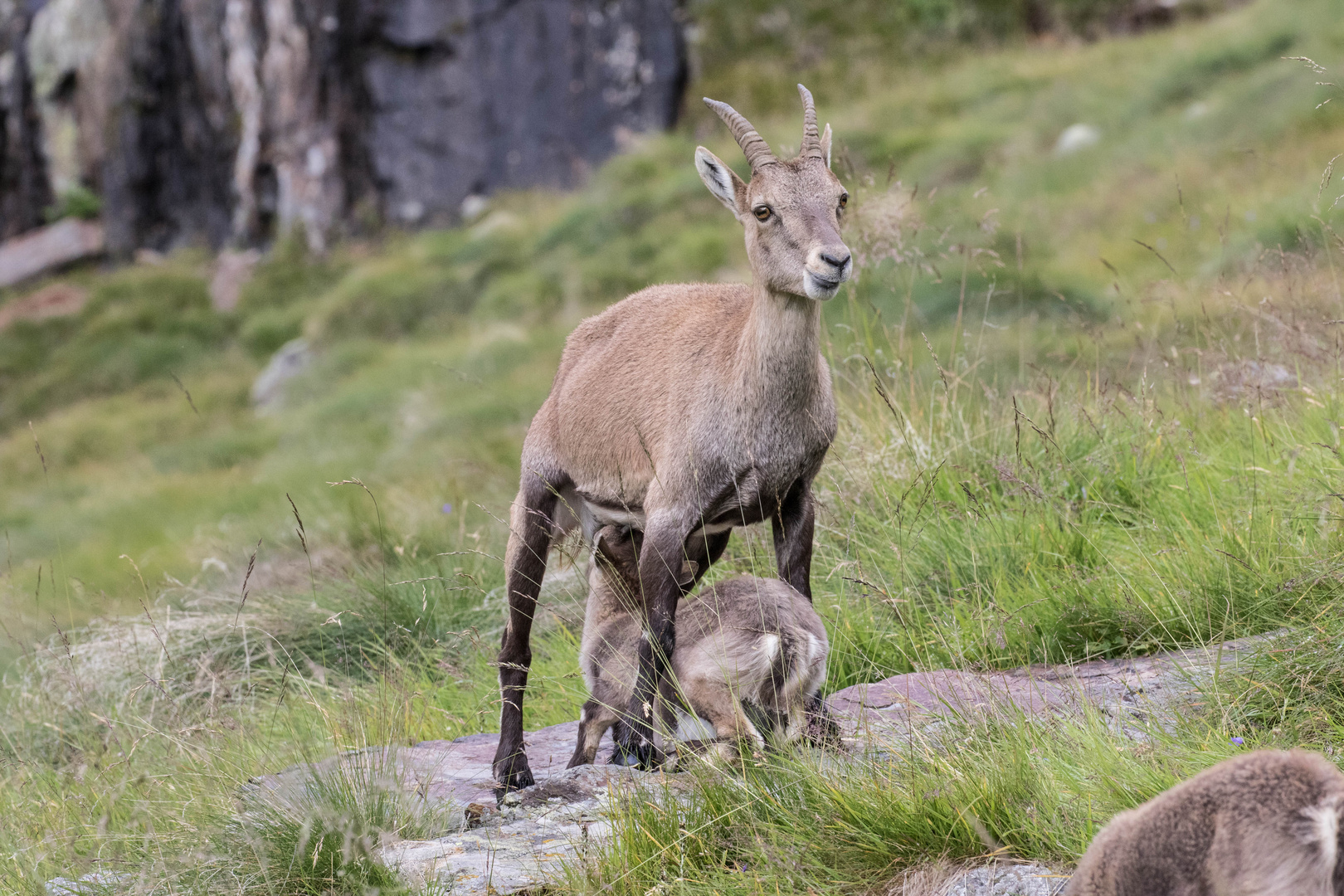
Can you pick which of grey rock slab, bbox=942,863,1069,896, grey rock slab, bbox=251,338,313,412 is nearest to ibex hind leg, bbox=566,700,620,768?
grey rock slab, bbox=942,863,1069,896

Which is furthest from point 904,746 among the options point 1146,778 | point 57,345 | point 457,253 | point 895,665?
point 57,345

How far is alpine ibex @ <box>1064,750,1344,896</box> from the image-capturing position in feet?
7.76

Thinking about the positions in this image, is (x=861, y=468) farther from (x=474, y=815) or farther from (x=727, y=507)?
(x=474, y=815)

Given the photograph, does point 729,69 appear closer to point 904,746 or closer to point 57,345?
point 57,345

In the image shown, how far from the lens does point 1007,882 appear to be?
3.15 m

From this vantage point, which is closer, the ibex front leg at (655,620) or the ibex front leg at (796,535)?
the ibex front leg at (655,620)

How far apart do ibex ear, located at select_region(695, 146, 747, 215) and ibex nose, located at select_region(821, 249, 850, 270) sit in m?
0.61

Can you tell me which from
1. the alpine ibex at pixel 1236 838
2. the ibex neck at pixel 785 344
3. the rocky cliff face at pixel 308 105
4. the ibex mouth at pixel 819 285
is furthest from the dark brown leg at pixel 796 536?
the rocky cliff face at pixel 308 105

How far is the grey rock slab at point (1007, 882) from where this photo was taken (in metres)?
3.07

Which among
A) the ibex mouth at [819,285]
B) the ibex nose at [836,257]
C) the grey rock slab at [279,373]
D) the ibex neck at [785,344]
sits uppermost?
the ibex nose at [836,257]

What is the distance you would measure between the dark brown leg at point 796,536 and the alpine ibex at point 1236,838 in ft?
6.58

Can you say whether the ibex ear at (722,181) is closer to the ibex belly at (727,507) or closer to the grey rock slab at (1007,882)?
the ibex belly at (727,507)

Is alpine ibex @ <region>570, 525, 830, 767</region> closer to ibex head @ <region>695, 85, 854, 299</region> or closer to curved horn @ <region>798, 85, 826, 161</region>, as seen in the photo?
ibex head @ <region>695, 85, 854, 299</region>

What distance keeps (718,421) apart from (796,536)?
53 centimetres
